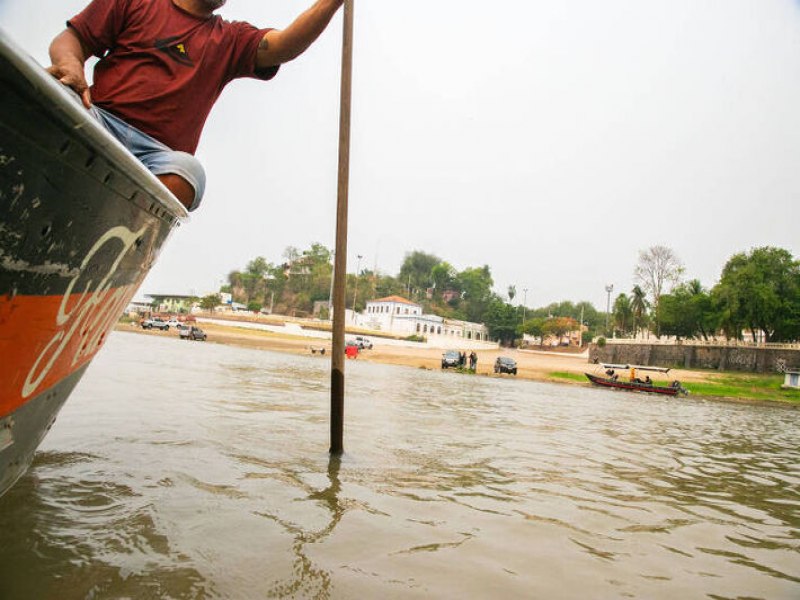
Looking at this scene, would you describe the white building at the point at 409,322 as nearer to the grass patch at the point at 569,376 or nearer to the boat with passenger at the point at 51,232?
the grass patch at the point at 569,376

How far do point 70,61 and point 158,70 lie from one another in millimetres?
389

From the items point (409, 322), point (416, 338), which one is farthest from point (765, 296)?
point (409, 322)

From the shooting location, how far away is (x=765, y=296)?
161 ft

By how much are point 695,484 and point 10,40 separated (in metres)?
5.28

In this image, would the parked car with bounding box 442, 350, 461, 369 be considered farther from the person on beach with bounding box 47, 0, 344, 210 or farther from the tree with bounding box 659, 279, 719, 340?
the person on beach with bounding box 47, 0, 344, 210

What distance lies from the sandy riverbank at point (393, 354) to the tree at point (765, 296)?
979 cm

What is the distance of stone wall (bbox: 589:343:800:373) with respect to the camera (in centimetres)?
4709

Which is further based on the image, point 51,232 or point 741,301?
point 741,301

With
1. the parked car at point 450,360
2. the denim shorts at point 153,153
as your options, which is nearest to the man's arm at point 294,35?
the denim shorts at point 153,153

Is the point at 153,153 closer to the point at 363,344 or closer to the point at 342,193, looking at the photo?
the point at 342,193

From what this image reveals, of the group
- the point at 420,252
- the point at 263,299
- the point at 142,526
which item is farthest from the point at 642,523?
the point at 420,252

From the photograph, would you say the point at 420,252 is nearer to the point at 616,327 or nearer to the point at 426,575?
the point at 616,327

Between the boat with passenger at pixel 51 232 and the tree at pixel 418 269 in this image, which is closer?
the boat with passenger at pixel 51 232

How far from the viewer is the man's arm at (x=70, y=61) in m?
1.75
